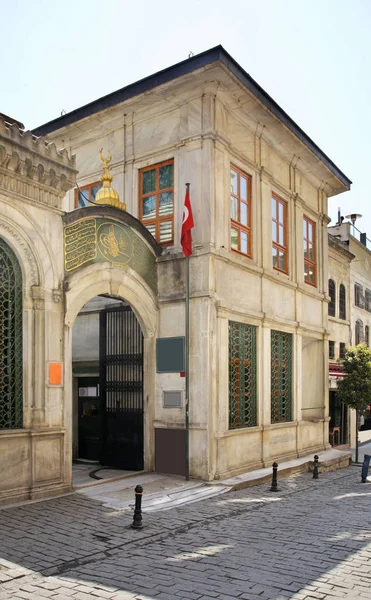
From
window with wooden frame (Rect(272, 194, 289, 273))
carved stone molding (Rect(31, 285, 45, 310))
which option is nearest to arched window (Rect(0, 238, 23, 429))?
carved stone molding (Rect(31, 285, 45, 310))

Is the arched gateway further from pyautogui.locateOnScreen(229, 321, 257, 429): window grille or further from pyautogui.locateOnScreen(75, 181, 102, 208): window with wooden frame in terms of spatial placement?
pyautogui.locateOnScreen(75, 181, 102, 208): window with wooden frame

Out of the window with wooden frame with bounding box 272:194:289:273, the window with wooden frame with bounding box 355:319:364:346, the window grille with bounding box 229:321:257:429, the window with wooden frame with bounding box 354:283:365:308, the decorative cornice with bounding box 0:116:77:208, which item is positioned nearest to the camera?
the decorative cornice with bounding box 0:116:77:208

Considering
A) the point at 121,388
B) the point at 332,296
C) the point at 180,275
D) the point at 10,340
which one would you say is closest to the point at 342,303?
the point at 332,296

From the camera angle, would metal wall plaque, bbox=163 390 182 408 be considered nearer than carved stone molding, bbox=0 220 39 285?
No

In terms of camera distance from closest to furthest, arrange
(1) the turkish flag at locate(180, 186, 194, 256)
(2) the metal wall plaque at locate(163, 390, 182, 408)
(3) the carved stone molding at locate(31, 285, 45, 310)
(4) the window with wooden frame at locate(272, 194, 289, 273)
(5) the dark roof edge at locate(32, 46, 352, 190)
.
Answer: (3) the carved stone molding at locate(31, 285, 45, 310) < (5) the dark roof edge at locate(32, 46, 352, 190) < (1) the turkish flag at locate(180, 186, 194, 256) < (2) the metal wall plaque at locate(163, 390, 182, 408) < (4) the window with wooden frame at locate(272, 194, 289, 273)

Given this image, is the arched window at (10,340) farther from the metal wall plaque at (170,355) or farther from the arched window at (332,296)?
the arched window at (332,296)

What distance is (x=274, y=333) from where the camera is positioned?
1719 centimetres

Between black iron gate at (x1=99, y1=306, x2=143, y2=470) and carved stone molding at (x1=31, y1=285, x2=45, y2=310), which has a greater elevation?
carved stone molding at (x1=31, y1=285, x2=45, y2=310)

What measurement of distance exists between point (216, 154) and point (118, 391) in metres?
6.41

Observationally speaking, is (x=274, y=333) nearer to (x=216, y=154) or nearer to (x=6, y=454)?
Result: (x=216, y=154)

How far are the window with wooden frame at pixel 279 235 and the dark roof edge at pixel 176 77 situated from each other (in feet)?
6.68

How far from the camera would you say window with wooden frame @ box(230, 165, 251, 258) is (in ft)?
50.6

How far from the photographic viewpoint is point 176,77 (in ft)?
45.9

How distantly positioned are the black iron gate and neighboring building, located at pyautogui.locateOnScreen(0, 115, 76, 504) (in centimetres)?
310
